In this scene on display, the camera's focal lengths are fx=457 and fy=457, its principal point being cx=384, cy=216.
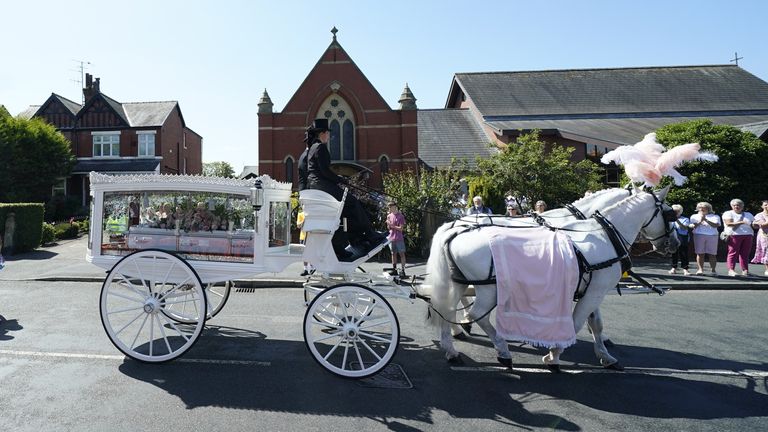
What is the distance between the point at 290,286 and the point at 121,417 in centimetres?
613

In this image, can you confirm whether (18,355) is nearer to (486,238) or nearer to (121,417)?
(121,417)

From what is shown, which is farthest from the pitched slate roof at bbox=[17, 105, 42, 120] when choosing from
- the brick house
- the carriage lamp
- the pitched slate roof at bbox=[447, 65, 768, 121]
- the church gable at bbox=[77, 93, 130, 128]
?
the carriage lamp

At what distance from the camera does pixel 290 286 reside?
970 centimetres

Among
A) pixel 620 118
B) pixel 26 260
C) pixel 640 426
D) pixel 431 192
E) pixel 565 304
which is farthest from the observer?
pixel 620 118

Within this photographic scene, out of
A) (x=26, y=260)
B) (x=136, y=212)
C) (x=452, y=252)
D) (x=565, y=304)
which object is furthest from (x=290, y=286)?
(x=26, y=260)

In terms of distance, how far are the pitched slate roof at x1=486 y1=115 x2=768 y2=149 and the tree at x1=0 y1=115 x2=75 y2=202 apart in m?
25.0

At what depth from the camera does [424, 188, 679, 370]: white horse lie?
174 inches

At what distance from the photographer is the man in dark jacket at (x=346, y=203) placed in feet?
16.1

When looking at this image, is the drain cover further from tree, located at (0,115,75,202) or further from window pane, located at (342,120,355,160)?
tree, located at (0,115,75,202)

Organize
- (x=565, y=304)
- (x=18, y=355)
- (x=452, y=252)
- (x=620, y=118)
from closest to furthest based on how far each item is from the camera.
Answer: (x=565, y=304) < (x=452, y=252) < (x=18, y=355) < (x=620, y=118)

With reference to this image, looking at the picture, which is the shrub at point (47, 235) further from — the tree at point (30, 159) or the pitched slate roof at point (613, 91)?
the pitched slate roof at point (613, 91)

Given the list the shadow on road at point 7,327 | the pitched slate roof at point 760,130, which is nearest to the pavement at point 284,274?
the shadow on road at point 7,327

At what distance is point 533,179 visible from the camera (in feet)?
46.1

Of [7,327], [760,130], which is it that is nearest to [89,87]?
[7,327]
